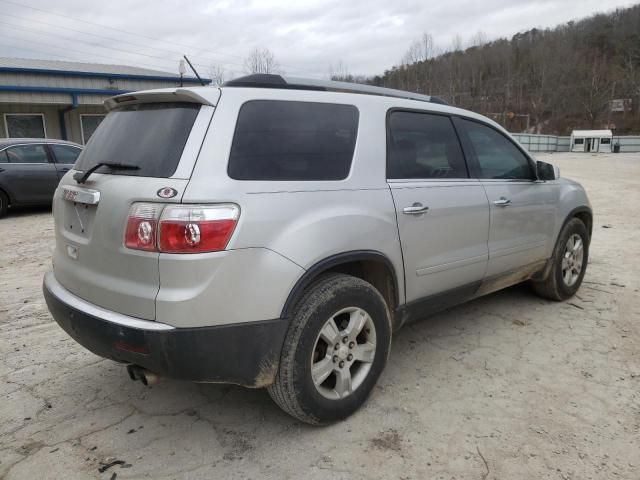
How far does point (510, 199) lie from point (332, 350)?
81.3 inches

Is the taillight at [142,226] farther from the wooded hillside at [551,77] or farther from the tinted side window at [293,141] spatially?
the wooded hillside at [551,77]

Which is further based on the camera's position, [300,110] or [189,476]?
[300,110]

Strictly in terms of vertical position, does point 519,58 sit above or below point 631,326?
above

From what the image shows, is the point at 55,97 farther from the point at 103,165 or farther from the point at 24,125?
the point at 103,165

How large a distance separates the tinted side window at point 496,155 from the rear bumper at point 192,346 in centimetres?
222

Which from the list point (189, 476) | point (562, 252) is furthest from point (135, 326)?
point (562, 252)

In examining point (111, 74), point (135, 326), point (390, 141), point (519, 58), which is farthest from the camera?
point (519, 58)

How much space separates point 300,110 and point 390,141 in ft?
2.18

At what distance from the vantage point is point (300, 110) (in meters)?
2.65

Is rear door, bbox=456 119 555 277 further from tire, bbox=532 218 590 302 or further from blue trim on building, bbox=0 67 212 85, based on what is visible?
blue trim on building, bbox=0 67 212 85

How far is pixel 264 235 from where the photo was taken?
7.42 feet

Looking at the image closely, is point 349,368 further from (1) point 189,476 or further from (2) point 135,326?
(2) point 135,326

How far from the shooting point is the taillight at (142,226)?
7.14 feet

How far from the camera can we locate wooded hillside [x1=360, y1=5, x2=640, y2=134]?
85250 millimetres
